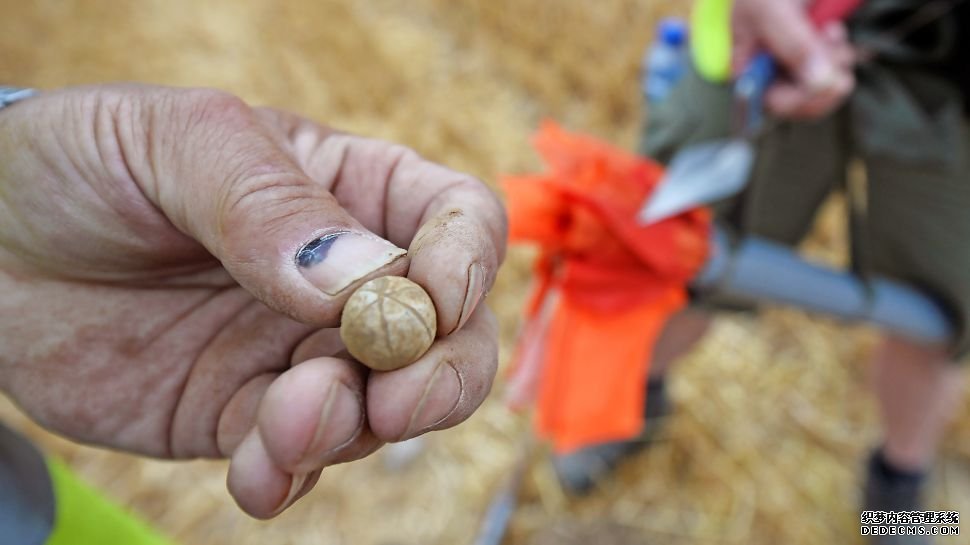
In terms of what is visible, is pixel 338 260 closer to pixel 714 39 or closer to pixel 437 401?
pixel 437 401

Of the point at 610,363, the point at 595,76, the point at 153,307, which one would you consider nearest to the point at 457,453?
the point at 610,363

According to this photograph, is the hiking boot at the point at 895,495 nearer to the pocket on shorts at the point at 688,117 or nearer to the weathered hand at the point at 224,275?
the pocket on shorts at the point at 688,117

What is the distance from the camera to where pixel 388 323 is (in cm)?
70

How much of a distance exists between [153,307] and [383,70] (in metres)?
2.82

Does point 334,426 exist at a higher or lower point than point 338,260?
lower

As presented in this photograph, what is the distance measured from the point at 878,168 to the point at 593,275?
79 cm

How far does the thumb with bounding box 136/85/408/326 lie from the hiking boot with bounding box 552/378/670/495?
1.49 metres

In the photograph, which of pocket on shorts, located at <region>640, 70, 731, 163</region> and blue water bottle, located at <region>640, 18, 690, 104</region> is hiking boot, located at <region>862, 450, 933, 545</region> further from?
blue water bottle, located at <region>640, 18, 690, 104</region>

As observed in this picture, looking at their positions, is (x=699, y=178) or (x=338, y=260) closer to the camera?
(x=338, y=260)

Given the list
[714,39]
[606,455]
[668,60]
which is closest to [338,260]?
[714,39]

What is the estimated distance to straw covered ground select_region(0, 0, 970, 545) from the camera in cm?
205

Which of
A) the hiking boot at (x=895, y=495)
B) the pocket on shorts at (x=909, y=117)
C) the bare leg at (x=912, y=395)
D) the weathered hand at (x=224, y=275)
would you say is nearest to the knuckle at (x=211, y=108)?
the weathered hand at (x=224, y=275)

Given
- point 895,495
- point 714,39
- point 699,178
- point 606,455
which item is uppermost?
point 714,39

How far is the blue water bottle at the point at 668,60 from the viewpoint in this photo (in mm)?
1849
